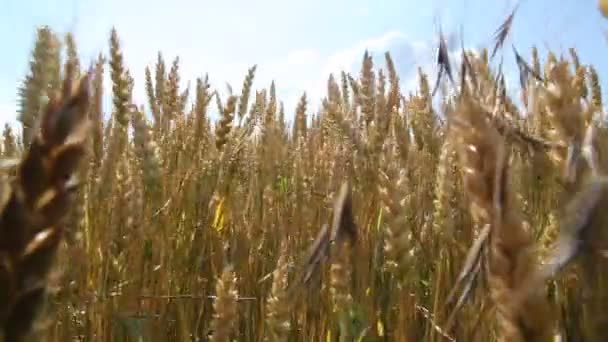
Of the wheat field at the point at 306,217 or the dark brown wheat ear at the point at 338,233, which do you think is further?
the dark brown wheat ear at the point at 338,233

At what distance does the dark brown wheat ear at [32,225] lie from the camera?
0.29m

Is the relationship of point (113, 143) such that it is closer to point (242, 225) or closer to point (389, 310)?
point (242, 225)

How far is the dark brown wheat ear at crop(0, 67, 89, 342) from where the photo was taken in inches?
11.4

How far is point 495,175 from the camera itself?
0.36 m

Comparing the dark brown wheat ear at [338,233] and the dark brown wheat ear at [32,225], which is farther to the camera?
the dark brown wheat ear at [338,233]

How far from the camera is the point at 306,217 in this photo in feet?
4.38

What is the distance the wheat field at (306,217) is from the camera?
0.31m

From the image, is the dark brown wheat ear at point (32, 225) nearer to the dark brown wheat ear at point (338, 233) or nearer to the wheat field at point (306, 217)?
the wheat field at point (306, 217)

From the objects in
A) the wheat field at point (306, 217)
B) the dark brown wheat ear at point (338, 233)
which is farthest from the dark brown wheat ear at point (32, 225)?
the dark brown wheat ear at point (338, 233)

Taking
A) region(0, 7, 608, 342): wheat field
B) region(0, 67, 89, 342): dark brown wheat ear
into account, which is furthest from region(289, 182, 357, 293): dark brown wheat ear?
region(0, 67, 89, 342): dark brown wheat ear

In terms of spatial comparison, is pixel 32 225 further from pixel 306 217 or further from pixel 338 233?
pixel 306 217

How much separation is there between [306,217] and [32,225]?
106 cm

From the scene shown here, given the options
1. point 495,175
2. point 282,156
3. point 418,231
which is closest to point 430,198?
point 418,231

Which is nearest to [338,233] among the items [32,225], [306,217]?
[32,225]
